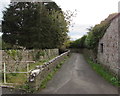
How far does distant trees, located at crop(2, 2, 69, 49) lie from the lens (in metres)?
19.6

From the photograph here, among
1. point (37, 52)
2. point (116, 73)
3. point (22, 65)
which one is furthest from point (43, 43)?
point (116, 73)

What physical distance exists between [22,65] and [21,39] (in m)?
10.7

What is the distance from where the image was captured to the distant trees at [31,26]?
19.6 meters

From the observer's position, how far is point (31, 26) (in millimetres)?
20109

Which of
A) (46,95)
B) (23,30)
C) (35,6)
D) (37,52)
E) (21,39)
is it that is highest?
(35,6)

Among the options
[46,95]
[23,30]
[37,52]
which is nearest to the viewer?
[46,95]

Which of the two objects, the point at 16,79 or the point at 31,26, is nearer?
the point at 16,79

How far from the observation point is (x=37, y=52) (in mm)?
15047

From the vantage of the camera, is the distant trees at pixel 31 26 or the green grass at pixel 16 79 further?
→ the distant trees at pixel 31 26

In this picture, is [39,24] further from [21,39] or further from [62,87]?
[62,87]

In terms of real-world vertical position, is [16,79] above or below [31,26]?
below

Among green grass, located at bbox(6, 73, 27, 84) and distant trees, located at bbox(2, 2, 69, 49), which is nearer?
green grass, located at bbox(6, 73, 27, 84)

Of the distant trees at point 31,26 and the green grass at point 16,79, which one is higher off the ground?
the distant trees at point 31,26

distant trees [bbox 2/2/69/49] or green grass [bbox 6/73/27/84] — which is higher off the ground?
distant trees [bbox 2/2/69/49]
